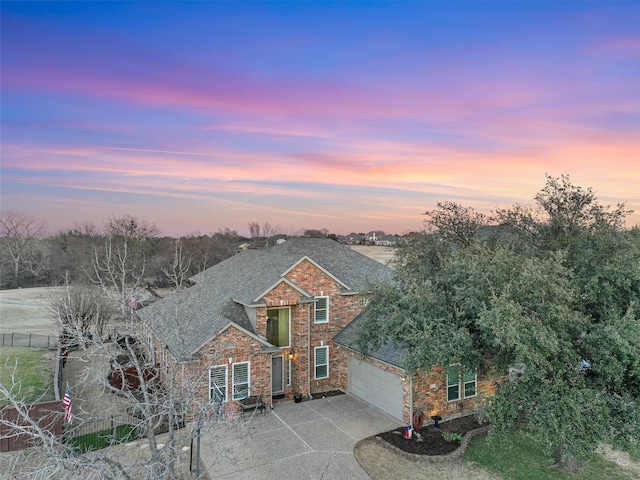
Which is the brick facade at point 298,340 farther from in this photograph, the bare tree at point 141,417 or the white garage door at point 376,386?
the bare tree at point 141,417

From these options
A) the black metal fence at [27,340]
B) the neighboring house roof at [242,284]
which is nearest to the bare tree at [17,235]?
the black metal fence at [27,340]

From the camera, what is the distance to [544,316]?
36.8 feet

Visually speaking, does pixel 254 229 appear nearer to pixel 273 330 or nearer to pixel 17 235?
pixel 17 235

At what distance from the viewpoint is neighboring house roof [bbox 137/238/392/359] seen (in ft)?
55.8

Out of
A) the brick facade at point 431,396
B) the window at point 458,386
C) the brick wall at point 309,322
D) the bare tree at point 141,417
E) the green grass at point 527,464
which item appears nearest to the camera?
the bare tree at point 141,417

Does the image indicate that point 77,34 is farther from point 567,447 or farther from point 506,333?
point 567,447

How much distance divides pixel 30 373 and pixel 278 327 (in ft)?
52.0

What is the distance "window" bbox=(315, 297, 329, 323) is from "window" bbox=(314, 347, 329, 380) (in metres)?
1.45

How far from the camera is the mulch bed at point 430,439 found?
13.9m

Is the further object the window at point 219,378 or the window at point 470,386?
the window at point 470,386

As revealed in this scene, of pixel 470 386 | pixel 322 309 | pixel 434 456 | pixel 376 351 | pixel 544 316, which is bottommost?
pixel 434 456

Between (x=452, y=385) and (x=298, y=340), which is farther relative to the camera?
(x=298, y=340)

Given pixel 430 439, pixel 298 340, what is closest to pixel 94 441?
pixel 298 340

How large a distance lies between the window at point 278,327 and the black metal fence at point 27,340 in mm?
21281
